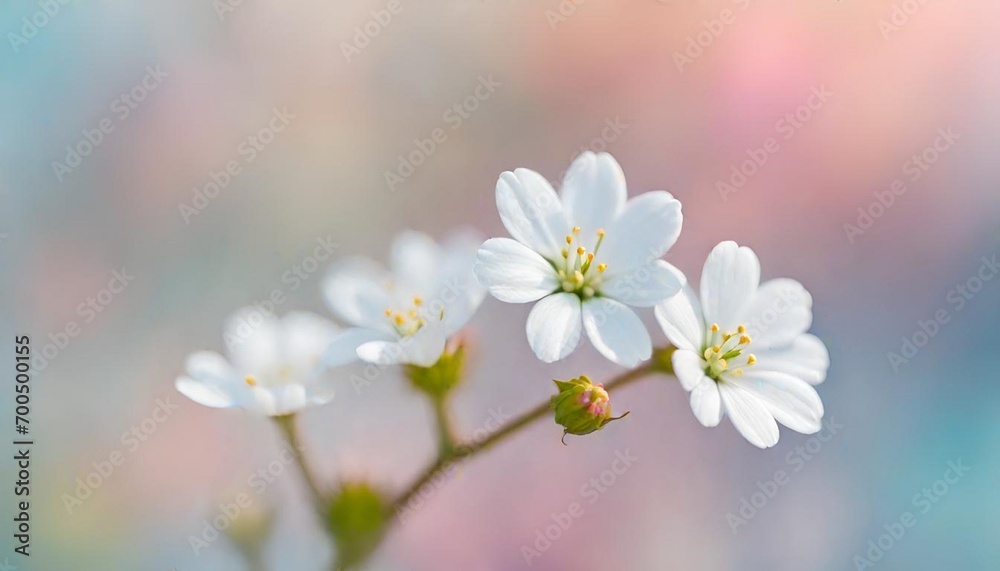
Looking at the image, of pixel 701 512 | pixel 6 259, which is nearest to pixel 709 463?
pixel 701 512

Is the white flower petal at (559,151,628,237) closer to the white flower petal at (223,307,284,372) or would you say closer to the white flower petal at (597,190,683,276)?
the white flower petal at (597,190,683,276)

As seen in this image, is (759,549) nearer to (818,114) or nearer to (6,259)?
(818,114)

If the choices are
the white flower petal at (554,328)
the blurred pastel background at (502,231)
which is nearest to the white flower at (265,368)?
the white flower petal at (554,328)

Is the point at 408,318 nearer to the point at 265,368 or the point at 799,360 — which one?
the point at 265,368

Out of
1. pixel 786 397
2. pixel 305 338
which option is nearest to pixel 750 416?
pixel 786 397

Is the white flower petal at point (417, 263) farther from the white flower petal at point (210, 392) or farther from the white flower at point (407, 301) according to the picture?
the white flower petal at point (210, 392)

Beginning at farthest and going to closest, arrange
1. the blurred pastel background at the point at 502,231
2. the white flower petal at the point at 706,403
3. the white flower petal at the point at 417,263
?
the blurred pastel background at the point at 502,231, the white flower petal at the point at 417,263, the white flower petal at the point at 706,403
